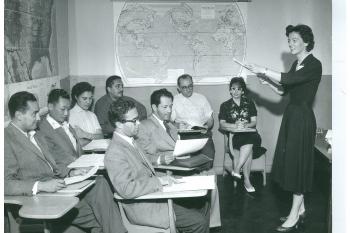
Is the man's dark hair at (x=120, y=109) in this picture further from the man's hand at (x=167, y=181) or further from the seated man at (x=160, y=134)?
the seated man at (x=160, y=134)

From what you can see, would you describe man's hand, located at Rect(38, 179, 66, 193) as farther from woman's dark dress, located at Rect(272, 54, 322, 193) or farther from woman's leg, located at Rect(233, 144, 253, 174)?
woman's leg, located at Rect(233, 144, 253, 174)

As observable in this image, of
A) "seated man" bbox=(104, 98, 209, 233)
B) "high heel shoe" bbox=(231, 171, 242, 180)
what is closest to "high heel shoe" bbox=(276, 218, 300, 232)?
"seated man" bbox=(104, 98, 209, 233)

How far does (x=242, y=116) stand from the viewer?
5.28 m

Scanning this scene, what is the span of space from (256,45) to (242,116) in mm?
1133

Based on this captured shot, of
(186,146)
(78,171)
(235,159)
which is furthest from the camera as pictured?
(235,159)

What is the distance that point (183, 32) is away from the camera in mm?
5738

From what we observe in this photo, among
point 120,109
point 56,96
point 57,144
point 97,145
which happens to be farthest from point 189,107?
point 120,109

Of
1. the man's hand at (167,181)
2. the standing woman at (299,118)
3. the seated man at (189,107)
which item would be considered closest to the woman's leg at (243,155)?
the seated man at (189,107)

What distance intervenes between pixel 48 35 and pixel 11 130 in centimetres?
200

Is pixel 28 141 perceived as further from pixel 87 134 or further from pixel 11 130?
pixel 87 134

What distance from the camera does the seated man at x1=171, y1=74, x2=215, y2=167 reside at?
209 inches

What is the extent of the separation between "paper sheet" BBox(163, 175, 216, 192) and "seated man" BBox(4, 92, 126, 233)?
0.53m

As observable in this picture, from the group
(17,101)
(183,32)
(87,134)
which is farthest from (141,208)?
(183,32)

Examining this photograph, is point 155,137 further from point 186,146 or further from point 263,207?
point 263,207
